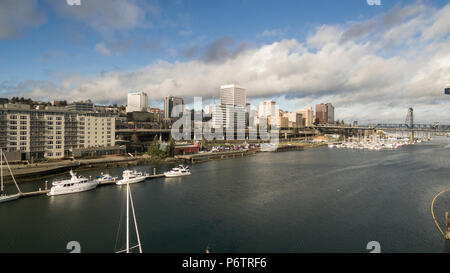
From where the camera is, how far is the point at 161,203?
1158cm

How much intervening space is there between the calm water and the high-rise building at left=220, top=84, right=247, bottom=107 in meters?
89.2

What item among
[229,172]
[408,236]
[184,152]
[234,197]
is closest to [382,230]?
[408,236]

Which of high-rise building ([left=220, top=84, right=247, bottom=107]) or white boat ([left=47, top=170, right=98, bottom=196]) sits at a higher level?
high-rise building ([left=220, top=84, right=247, bottom=107])

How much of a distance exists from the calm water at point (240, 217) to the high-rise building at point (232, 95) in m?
89.2

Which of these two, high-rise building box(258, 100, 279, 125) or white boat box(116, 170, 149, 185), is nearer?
white boat box(116, 170, 149, 185)

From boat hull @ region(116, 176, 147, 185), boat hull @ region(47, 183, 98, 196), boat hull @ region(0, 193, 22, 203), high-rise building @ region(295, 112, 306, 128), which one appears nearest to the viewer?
boat hull @ region(0, 193, 22, 203)

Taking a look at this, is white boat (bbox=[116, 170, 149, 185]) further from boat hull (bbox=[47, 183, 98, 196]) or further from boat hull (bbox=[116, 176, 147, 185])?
boat hull (bbox=[47, 183, 98, 196])

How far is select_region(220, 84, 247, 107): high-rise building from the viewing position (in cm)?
10356

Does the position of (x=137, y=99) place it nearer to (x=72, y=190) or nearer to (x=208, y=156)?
(x=208, y=156)

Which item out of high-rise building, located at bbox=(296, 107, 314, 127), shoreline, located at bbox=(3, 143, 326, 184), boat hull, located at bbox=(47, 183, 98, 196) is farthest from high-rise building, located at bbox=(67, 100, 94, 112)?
high-rise building, located at bbox=(296, 107, 314, 127)

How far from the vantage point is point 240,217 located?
9.84m

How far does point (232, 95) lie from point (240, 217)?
9577 cm
